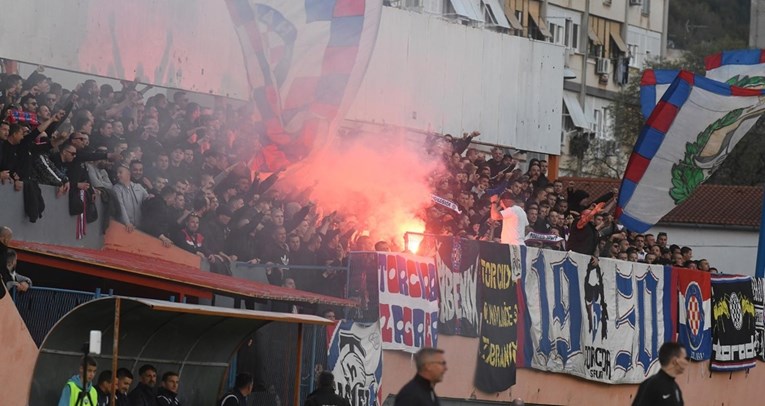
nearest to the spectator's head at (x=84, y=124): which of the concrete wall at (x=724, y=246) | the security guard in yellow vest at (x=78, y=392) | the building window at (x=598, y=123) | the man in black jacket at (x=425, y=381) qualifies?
the security guard in yellow vest at (x=78, y=392)

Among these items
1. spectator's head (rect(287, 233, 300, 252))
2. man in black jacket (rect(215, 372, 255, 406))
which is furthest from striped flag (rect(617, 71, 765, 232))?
man in black jacket (rect(215, 372, 255, 406))

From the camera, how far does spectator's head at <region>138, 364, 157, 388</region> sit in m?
16.1

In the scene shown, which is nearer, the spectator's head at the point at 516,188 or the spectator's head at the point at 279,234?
the spectator's head at the point at 279,234

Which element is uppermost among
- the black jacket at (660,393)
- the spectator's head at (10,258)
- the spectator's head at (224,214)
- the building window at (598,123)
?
the building window at (598,123)

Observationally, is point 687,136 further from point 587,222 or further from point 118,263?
point 118,263

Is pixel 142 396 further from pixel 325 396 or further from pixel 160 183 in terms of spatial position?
pixel 160 183

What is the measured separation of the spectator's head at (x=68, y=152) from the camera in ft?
58.4

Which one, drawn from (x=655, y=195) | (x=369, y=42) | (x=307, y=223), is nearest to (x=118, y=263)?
(x=307, y=223)

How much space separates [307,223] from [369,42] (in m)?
4.22

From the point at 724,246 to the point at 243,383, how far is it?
4028cm

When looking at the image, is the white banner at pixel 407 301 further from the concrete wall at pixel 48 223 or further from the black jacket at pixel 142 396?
the black jacket at pixel 142 396

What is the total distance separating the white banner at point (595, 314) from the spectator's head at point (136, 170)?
6636 mm

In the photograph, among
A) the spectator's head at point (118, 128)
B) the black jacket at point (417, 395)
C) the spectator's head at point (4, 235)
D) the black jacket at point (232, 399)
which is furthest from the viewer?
the spectator's head at point (118, 128)

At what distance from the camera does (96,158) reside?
60.1ft
